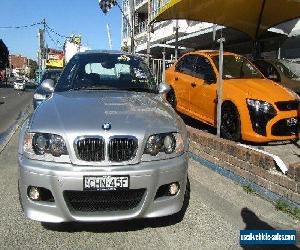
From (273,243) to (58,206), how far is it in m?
1.99

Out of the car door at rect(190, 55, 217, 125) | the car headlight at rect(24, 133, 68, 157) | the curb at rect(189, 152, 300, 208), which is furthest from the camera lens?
the car door at rect(190, 55, 217, 125)

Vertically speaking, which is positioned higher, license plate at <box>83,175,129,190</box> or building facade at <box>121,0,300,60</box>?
building facade at <box>121,0,300,60</box>

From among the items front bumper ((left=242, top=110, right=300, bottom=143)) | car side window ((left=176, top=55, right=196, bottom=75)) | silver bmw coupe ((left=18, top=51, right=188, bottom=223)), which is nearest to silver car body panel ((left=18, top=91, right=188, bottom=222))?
silver bmw coupe ((left=18, top=51, right=188, bottom=223))

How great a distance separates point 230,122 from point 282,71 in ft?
17.0

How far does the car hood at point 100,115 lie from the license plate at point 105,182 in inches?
15.3

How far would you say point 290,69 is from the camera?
12430 millimetres

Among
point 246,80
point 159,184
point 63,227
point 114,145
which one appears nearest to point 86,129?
point 114,145

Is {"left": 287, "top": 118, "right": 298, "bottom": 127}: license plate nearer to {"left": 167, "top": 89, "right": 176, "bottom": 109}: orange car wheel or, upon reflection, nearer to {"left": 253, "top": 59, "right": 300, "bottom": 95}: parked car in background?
{"left": 167, "top": 89, "right": 176, "bottom": 109}: orange car wheel

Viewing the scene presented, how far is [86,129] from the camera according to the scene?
376cm

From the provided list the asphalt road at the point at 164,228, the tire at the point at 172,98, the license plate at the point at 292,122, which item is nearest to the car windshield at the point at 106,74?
the asphalt road at the point at 164,228

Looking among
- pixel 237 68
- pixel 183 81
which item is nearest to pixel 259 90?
pixel 237 68

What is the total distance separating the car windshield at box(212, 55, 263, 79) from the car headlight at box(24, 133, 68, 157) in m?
5.28

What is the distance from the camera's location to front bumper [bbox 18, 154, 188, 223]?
3667mm

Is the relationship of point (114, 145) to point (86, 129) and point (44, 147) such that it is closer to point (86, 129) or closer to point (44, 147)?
point (86, 129)
